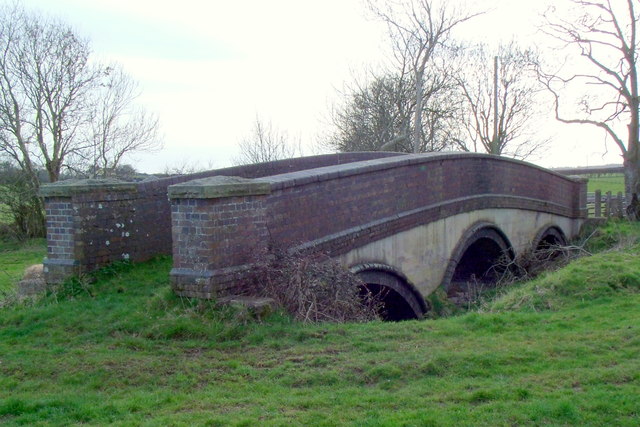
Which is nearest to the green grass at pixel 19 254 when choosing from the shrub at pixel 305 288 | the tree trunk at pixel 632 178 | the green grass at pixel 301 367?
the green grass at pixel 301 367

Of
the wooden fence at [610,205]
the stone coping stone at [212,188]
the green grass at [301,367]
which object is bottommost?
the green grass at [301,367]

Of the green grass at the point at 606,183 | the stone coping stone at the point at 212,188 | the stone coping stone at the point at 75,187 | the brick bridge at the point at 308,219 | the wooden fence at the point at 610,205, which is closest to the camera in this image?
the stone coping stone at the point at 212,188

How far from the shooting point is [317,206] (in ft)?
29.1

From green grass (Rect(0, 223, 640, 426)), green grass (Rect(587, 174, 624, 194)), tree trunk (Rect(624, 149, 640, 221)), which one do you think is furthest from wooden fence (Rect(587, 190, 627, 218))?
green grass (Rect(0, 223, 640, 426))

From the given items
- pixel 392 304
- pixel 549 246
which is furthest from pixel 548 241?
pixel 392 304

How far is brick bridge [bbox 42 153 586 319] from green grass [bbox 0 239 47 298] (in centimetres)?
829

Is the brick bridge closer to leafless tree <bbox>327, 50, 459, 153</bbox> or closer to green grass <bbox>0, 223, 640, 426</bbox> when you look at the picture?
green grass <bbox>0, 223, 640, 426</bbox>

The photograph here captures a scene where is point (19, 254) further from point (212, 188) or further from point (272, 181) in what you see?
point (212, 188)

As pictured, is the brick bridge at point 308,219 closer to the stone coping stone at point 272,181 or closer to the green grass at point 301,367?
the stone coping stone at point 272,181

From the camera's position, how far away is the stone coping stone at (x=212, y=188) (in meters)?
6.87

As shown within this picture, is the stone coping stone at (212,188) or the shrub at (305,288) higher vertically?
the stone coping stone at (212,188)

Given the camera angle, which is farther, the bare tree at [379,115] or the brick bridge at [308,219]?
the bare tree at [379,115]

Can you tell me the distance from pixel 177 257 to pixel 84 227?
1890mm

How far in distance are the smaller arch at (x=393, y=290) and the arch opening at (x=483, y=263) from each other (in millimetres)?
2575
